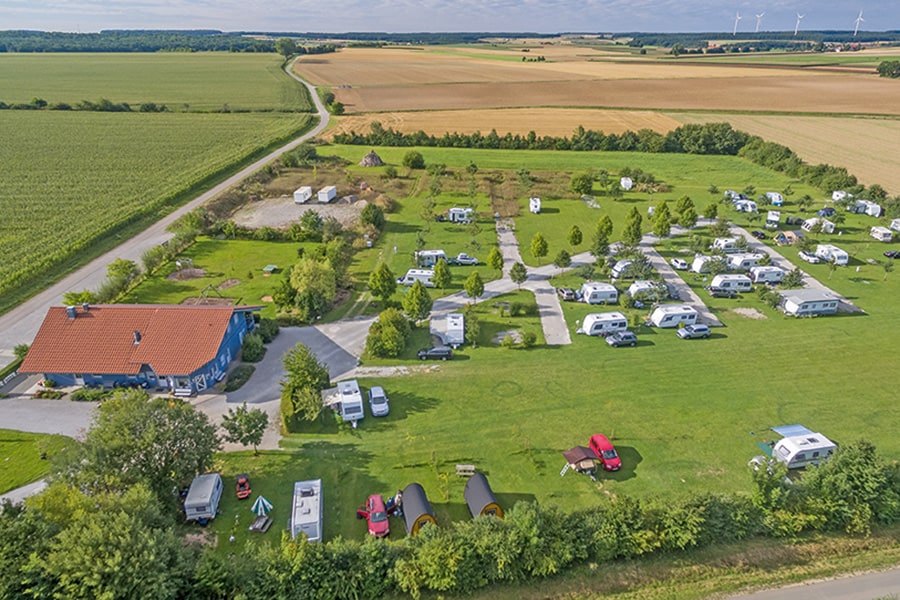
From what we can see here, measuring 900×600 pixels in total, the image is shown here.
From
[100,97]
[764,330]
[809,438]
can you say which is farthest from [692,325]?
[100,97]

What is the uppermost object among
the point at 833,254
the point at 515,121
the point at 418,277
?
the point at 515,121

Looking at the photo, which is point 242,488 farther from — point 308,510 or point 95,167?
point 95,167

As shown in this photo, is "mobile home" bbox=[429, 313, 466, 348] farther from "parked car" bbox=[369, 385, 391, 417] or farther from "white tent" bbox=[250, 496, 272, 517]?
"white tent" bbox=[250, 496, 272, 517]

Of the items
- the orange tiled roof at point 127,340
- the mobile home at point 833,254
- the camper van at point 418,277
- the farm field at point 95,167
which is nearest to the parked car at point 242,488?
the orange tiled roof at point 127,340

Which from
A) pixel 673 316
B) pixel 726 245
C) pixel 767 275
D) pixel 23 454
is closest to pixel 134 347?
pixel 23 454

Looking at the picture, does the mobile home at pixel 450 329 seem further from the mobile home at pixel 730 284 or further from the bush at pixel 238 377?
the mobile home at pixel 730 284

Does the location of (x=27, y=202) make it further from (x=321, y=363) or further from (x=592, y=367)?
(x=592, y=367)
